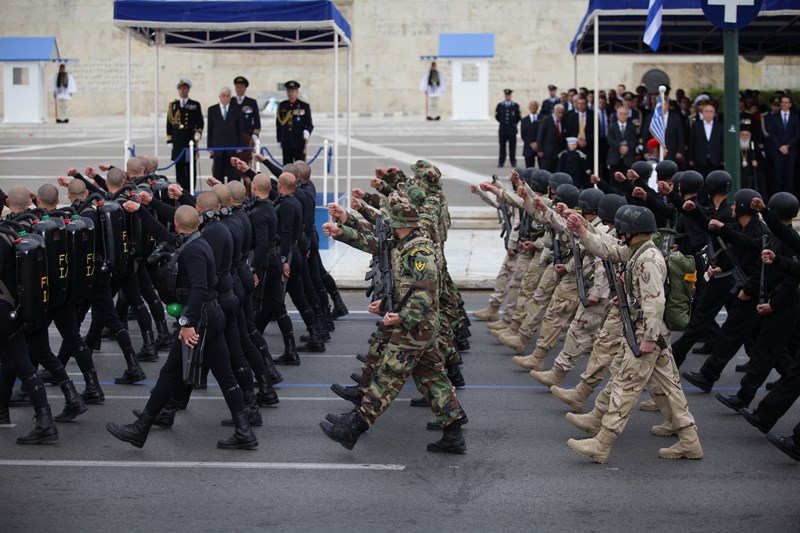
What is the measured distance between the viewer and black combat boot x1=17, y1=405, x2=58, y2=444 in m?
8.88

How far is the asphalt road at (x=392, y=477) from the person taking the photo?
286 inches

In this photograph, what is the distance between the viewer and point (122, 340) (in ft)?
34.8

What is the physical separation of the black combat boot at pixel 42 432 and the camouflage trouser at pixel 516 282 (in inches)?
218

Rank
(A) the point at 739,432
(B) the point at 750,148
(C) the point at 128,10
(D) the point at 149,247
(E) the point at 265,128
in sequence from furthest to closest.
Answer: (E) the point at 265,128, (B) the point at 750,148, (C) the point at 128,10, (D) the point at 149,247, (A) the point at 739,432

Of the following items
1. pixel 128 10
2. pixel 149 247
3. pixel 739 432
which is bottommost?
pixel 739 432

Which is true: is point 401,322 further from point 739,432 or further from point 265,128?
point 265,128

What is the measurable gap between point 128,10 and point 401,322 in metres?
11.2

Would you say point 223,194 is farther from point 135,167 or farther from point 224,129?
point 224,129

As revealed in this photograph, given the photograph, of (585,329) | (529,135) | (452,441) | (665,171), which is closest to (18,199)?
(452,441)

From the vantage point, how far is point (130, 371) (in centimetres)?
1075

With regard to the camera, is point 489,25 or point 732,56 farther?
point 489,25

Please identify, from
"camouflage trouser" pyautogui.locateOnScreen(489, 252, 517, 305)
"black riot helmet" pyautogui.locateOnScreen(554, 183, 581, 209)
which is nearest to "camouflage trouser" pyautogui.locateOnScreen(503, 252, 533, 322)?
"camouflage trouser" pyautogui.locateOnScreen(489, 252, 517, 305)

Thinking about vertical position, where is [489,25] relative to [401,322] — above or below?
above

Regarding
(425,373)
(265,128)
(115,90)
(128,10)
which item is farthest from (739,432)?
(115,90)
